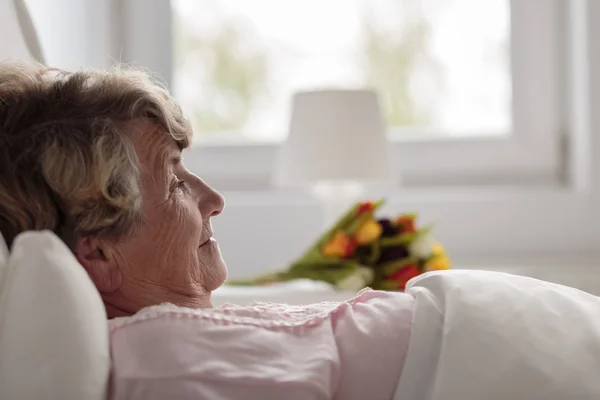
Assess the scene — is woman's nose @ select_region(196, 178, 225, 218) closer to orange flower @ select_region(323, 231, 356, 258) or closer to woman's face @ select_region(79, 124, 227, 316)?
woman's face @ select_region(79, 124, 227, 316)

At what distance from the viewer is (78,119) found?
108 cm

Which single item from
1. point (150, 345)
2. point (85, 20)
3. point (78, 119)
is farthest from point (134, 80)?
point (85, 20)

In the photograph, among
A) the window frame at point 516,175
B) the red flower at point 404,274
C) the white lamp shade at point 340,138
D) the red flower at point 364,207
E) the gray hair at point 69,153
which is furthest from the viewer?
the window frame at point 516,175

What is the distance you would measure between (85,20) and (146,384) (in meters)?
2.25

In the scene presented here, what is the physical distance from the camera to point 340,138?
264 centimetres

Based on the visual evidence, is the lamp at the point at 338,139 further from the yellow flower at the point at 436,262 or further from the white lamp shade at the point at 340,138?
the yellow flower at the point at 436,262

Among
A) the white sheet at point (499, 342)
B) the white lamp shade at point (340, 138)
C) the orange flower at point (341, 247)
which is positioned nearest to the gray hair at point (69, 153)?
the white sheet at point (499, 342)

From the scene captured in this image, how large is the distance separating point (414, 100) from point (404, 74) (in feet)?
0.34

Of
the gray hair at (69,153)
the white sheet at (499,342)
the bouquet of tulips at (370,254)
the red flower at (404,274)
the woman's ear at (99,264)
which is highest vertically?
the gray hair at (69,153)

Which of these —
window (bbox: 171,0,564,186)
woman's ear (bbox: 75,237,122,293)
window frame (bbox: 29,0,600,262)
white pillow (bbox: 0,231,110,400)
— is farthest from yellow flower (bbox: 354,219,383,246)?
white pillow (bbox: 0,231,110,400)

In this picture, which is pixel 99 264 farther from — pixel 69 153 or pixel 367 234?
pixel 367 234

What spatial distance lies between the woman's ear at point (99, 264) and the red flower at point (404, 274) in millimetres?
1162

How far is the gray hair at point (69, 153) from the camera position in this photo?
1018mm

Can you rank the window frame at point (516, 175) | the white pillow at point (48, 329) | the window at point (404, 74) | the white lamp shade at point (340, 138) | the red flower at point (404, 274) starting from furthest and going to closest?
the window at point (404, 74) < the window frame at point (516, 175) < the white lamp shade at point (340, 138) < the red flower at point (404, 274) < the white pillow at point (48, 329)
